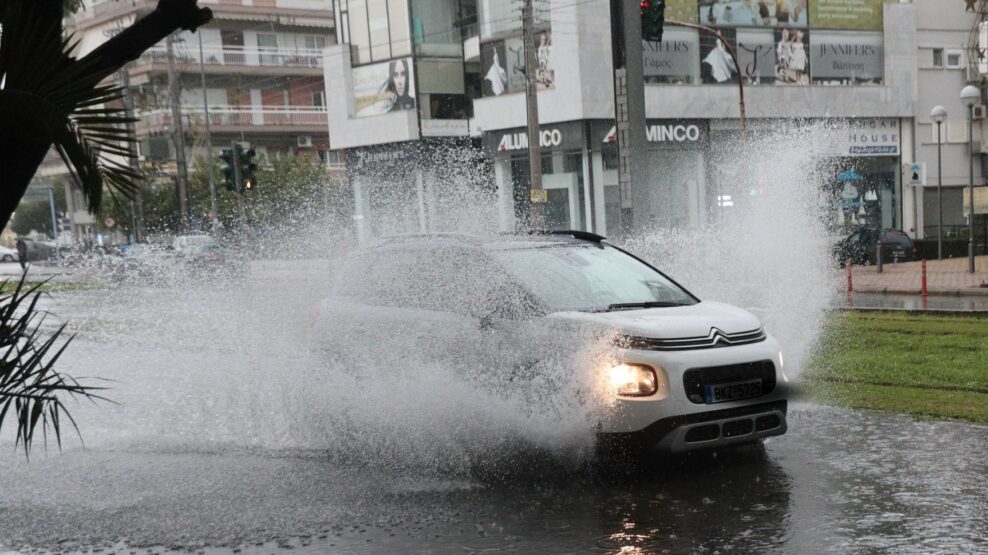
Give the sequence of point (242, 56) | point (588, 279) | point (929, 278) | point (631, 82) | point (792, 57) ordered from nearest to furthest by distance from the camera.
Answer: point (588, 279)
point (631, 82)
point (929, 278)
point (792, 57)
point (242, 56)

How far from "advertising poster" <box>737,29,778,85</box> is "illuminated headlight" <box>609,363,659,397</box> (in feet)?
121

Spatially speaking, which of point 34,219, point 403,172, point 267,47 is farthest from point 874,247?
point 34,219

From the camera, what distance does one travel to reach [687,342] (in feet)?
21.8

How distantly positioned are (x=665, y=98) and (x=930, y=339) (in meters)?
27.5

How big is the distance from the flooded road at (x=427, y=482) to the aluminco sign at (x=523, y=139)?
31.1 metres

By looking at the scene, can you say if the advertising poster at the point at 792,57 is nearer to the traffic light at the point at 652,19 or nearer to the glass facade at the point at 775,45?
the glass facade at the point at 775,45

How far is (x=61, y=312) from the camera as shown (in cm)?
2198

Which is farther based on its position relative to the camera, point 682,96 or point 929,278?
point 682,96

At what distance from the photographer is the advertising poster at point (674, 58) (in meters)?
39.6

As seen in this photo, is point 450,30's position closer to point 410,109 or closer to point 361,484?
point 410,109

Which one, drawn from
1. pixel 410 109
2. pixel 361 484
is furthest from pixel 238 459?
pixel 410 109

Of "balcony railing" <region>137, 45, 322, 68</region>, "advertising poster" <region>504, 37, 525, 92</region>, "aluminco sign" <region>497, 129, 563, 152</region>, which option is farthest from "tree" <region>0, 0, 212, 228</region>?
"balcony railing" <region>137, 45, 322, 68</region>

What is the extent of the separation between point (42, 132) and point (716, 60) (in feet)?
129

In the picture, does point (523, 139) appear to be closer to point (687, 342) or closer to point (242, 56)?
point (242, 56)
